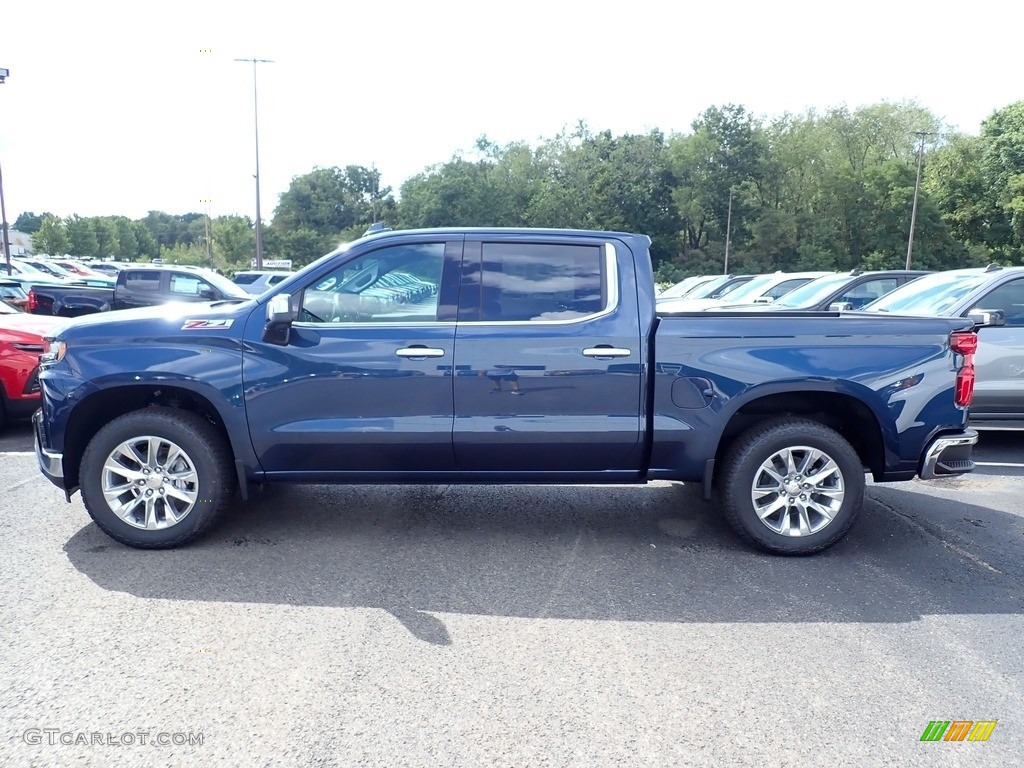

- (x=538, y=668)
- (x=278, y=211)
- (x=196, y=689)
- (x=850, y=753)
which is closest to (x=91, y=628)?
(x=196, y=689)

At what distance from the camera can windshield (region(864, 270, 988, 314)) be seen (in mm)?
7820

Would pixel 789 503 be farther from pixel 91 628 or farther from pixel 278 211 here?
pixel 278 211

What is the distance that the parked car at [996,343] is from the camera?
734cm

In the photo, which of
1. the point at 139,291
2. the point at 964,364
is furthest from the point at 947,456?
the point at 139,291

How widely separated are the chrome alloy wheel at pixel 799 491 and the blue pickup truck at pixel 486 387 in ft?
0.04

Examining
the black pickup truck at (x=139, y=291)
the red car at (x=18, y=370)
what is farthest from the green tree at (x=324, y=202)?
the red car at (x=18, y=370)

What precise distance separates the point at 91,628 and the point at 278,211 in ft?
333

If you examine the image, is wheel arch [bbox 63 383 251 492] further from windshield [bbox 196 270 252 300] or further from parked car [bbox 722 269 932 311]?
windshield [bbox 196 270 252 300]

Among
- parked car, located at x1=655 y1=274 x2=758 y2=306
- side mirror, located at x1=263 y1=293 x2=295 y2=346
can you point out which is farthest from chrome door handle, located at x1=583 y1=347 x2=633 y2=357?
parked car, located at x1=655 y1=274 x2=758 y2=306

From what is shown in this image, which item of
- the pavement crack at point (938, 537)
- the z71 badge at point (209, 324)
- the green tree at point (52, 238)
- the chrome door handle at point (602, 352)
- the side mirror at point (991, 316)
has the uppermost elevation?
the green tree at point (52, 238)

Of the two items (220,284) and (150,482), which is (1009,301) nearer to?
(150,482)

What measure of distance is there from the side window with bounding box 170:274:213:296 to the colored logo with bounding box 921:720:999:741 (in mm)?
13921

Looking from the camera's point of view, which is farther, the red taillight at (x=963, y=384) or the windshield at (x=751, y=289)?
the windshield at (x=751, y=289)

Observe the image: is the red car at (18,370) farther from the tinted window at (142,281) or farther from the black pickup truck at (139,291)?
the tinted window at (142,281)
